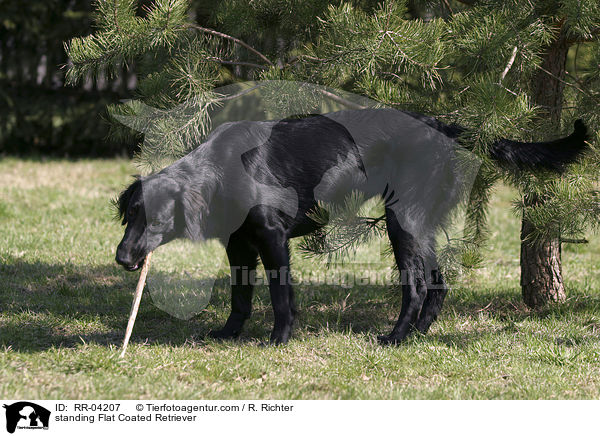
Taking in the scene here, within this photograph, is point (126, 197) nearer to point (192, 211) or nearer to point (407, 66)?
point (192, 211)

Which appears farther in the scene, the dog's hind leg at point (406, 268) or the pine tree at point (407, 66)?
the dog's hind leg at point (406, 268)

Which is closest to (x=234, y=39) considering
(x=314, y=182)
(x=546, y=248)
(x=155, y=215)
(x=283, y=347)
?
(x=314, y=182)

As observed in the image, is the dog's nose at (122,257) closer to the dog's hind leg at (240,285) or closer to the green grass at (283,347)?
the green grass at (283,347)

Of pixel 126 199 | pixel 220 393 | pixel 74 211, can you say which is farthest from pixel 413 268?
pixel 74 211

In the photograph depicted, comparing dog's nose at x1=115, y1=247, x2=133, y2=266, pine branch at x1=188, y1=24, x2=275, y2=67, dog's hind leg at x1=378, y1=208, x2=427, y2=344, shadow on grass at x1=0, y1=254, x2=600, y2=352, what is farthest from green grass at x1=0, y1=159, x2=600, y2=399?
pine branch at x1=188, y1=24, x2=275, y2=67

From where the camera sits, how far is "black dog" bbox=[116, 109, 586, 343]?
3510mm

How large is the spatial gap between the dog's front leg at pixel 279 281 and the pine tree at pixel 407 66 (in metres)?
0.24

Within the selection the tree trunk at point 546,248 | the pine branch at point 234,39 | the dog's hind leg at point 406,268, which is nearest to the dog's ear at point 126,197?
the pine branch at point 234,39

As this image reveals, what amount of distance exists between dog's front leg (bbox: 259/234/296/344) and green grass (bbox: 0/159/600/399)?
0.34ft

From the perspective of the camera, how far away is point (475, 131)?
10.7 ft

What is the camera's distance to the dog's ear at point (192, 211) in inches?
132

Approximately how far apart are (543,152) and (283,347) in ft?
5.97

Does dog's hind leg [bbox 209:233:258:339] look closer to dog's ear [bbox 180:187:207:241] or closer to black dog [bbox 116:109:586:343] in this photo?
black dog [bbox 116:109:586:343]

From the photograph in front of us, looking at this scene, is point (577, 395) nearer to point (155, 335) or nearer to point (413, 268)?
point (413, 268)
